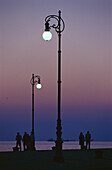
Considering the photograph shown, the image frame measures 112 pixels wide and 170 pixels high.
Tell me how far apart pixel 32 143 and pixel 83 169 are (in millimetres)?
17155

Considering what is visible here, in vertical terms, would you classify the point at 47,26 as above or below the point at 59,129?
above

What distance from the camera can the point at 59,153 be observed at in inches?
915

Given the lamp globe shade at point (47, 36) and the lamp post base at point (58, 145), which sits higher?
the lamp globe shade at point (47, 36)

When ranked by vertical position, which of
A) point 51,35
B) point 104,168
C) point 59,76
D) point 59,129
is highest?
point 51,35

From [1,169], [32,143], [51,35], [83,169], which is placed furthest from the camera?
[32,143]

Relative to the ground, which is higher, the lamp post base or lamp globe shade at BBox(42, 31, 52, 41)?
lamp globe shade at BBox(42, 31, 52, 41)

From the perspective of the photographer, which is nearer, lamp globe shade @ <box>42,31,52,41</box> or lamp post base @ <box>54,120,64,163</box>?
lamp globe shade @ <box>42,31,52,41</box>

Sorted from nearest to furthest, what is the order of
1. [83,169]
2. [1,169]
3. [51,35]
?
[1,169] → [83,169] → [51,35]

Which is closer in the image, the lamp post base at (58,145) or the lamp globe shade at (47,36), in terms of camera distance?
the lamp globe shade at (47,36)

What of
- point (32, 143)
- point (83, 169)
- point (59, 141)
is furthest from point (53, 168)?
point (32, 143)

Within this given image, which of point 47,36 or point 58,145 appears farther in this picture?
point 58,145

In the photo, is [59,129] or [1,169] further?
[59,129]

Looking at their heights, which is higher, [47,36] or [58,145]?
[47,36]

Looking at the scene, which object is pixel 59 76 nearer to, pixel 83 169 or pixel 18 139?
pixel 83 169
